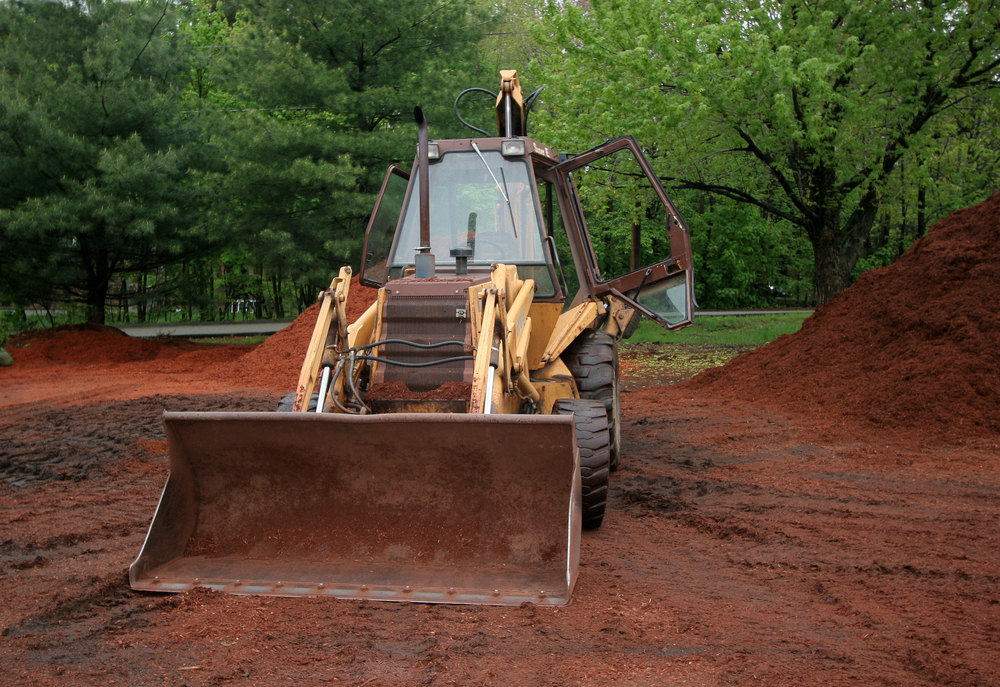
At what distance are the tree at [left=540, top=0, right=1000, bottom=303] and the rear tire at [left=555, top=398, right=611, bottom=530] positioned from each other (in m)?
8.46

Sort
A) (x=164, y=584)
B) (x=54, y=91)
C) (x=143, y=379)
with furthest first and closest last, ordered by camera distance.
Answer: (x=54, y=91)
(x=143, y=379)
(x=164, y=584)

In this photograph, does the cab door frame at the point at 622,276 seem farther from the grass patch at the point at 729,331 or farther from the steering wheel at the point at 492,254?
the grass patch at the point at 729,331

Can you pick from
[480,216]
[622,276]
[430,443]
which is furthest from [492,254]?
[430,443]

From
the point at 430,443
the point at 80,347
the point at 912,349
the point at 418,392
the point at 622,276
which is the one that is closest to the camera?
the point at 430,443

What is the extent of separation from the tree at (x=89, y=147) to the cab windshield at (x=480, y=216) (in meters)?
11.3

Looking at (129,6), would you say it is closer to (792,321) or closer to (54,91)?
(54,91)

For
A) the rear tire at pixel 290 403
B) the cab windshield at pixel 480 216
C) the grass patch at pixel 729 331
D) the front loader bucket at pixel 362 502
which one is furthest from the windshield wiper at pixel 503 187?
the grass patch at pixel 729 331

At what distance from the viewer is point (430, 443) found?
4348mm

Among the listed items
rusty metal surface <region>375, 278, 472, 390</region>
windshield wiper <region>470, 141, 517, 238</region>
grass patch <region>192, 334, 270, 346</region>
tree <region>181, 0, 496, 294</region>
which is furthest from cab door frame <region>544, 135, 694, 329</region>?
grass patch <region>192, 334, 270, 346</region>

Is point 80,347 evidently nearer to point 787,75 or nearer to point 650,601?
point 787,75

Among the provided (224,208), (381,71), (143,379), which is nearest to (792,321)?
(381,71)

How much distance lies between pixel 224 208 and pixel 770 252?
23566 millimetres

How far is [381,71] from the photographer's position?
17.6m

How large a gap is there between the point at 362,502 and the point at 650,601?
150cm
